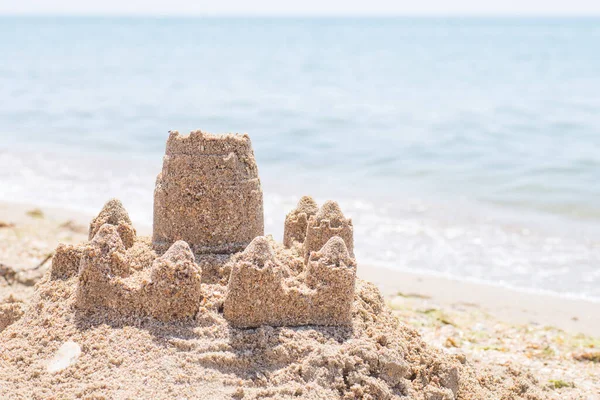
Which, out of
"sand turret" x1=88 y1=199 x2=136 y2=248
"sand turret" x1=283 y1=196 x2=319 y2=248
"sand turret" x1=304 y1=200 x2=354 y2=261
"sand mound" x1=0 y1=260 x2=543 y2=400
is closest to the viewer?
"sand mound" x1=0 y1=260 x2=543 y2=400

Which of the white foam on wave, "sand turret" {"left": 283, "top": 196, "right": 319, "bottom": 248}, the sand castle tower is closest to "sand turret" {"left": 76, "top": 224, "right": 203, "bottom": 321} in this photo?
the sand castle tower

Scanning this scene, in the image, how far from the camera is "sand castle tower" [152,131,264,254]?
198 inches

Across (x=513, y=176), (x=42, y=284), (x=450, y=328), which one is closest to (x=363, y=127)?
(x=513, y=176)

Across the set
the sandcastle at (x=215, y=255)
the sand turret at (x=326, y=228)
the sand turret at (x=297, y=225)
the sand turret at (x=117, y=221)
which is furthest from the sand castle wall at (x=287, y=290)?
the sand turret at (x=117, y=221)

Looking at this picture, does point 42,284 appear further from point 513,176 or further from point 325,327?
point 513,176

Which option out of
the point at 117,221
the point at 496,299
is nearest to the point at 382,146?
the point at 496,299

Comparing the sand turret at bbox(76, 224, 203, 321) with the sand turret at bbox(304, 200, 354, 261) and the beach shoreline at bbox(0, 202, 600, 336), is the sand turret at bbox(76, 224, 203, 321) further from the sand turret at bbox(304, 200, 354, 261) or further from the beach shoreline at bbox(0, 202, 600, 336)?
the beach shoreline at bbox(0, 202, 600, 336)

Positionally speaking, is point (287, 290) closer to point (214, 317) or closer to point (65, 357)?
point (214, 317)

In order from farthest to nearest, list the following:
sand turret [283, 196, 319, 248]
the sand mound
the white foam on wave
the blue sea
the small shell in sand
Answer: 1. the blue sea
2. the white foam on wave
3. sand turret [283, 196, 319, 248]
4. the small shell in sand
5. the sand mound

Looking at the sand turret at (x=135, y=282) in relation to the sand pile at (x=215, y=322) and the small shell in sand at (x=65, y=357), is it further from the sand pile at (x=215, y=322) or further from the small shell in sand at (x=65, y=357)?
the small shell in sand at (x=65, y=357)

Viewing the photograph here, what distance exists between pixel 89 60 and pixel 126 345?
55202 millimetres

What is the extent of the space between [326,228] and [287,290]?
2.33 ft

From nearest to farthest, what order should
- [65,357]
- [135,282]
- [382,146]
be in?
1. [65,357]
2. [135,282]
3. [382,146]

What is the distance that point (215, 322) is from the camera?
4578 millimetres
